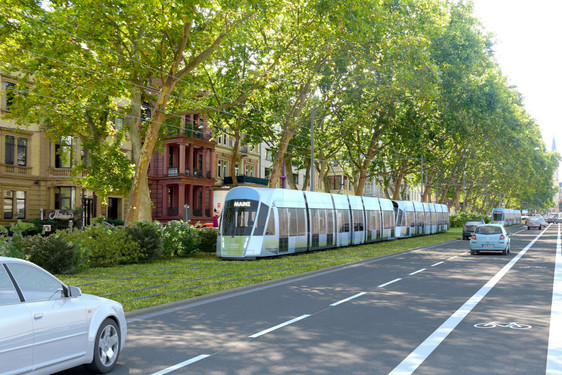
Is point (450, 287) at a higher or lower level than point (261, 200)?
lower

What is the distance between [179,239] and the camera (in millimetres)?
26969

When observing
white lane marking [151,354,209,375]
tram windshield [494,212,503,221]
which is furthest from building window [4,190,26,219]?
tram windshield [494,212,503,221]

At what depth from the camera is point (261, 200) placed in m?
25.8

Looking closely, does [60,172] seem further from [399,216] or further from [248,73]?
[399,216]

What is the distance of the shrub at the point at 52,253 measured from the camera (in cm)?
1875

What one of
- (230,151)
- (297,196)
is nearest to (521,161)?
(230,151)

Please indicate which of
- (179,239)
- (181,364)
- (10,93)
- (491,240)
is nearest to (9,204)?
(10,93)

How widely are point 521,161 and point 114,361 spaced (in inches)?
3199

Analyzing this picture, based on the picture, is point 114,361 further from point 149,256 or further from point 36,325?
point 149,256

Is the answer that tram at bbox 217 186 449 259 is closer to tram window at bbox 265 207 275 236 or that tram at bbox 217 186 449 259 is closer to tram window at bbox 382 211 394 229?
tram window at bbox 265 207 275 236

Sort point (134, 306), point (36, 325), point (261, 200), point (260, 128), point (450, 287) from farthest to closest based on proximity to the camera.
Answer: point (260, 128)
point (261, 200)
point (450, 287)
point (134, 306)
point (36, 325)

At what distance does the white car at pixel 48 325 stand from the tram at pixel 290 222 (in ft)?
58.1

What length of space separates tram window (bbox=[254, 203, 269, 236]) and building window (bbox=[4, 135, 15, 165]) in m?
22.7

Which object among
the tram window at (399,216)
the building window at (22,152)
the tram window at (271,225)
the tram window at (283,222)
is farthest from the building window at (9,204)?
the tram window at (399,216)
